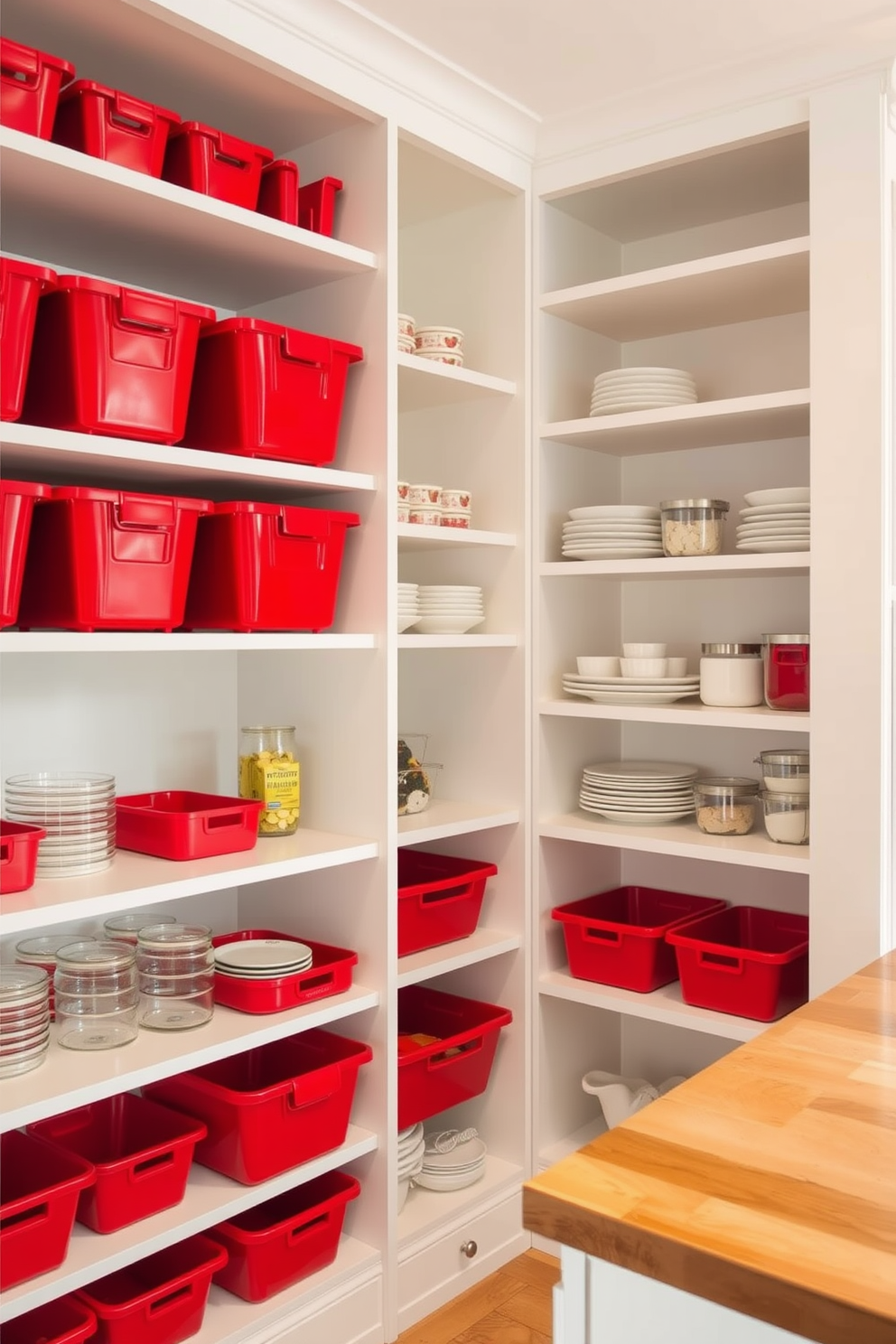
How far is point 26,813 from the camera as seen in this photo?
1.95 meters

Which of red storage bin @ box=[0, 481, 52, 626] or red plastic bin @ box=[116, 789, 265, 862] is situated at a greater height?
red storage bin @ box=[0, 481, 52, 626]

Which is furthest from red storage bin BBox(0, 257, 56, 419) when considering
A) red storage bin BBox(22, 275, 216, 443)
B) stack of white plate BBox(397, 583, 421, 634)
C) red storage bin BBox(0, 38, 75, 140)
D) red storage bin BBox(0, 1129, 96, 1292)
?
red storage bin BBox(0, 1129, 96, 1292)

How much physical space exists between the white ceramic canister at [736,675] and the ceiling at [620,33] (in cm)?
118

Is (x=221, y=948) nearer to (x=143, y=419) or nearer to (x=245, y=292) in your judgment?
(x=143, y=419)

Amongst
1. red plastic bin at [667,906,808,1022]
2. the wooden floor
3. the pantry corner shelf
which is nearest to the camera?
the pantry corner shelf

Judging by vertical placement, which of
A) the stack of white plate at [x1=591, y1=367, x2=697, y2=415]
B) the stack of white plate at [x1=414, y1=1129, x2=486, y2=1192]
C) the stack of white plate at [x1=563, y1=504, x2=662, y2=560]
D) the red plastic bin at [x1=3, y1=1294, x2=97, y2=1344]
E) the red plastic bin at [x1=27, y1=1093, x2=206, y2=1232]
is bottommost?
the stack of white plate at [x1=414, y1=1129, x2=486, y2=1192]

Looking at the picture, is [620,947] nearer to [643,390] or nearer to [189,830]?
[189,830]

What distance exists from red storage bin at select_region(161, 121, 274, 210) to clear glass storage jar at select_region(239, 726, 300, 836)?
101cm

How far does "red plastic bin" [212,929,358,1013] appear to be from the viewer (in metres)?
2.10

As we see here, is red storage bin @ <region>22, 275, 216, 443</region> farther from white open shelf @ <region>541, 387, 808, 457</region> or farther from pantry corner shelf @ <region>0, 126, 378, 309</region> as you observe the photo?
white open shelf @ <region>541, 387, 808, 457</region>

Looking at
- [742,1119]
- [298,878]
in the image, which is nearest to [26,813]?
[298,878]

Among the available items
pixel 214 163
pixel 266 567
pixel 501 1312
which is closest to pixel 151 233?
pixel 214 163

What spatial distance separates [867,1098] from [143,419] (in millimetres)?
1448

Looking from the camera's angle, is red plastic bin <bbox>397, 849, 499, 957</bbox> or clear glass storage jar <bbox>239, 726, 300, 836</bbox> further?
red plastic bin <bbox>397, 849, 499, 957</bbox>
